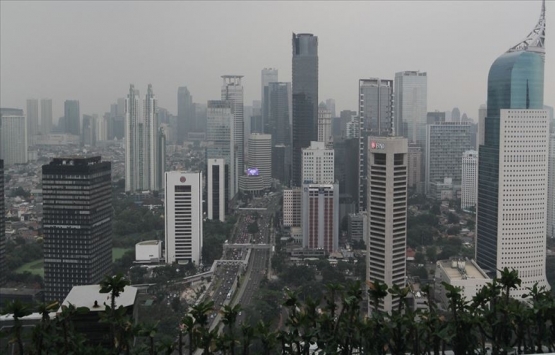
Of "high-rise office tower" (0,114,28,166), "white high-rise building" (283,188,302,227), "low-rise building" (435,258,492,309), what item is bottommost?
Answer: "low-rise building" (435,258,492,309)

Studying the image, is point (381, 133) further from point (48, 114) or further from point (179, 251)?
point (48, 114)

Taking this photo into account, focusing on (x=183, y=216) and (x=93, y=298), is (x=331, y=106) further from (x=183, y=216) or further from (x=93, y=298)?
(x=93, y=298)

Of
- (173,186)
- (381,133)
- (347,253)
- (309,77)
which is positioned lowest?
(347,253)

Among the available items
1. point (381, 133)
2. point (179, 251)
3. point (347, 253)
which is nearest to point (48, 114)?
point (179, 251)

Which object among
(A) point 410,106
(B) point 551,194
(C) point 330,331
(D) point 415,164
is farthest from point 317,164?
(C) point 330,331

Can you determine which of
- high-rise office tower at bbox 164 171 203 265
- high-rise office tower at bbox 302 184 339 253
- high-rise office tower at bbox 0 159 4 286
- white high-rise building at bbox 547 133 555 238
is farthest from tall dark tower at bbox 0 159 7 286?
white high-rise building at bbox 547 133 555 238

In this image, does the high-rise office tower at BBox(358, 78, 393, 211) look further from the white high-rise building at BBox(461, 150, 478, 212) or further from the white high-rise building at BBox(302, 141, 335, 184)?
the white high-rise building at BBox(461, 150, 478, 212)

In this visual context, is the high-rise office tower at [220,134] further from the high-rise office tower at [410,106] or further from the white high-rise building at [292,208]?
the high-rise office tower at [410,106]
